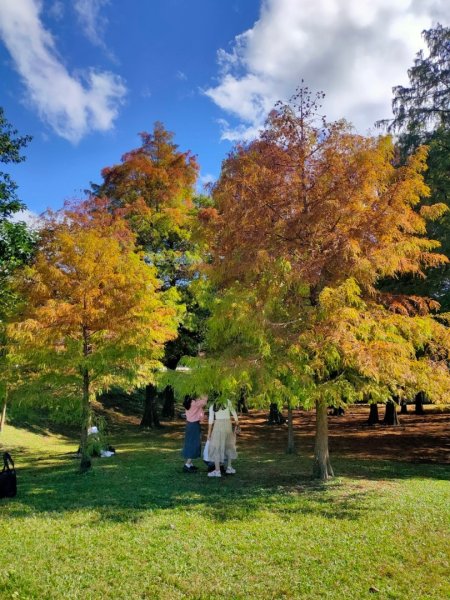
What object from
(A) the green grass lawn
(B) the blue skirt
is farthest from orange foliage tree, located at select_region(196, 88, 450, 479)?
(B) the blue skirt

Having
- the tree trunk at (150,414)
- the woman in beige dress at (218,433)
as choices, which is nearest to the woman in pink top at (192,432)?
the woman in beige dress at (218,433)

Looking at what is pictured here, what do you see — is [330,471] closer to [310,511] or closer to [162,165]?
[310,511]

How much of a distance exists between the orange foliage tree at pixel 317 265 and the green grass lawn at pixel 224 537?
1.80m

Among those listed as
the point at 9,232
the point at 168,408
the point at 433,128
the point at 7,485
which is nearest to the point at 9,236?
the point at 9,232

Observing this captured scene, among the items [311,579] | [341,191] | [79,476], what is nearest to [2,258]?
[79,476]

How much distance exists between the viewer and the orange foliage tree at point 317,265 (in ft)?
24.7

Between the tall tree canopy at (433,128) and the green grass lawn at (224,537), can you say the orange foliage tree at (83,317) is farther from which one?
the tall tree canopy at (433,128)

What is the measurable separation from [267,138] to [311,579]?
750cm

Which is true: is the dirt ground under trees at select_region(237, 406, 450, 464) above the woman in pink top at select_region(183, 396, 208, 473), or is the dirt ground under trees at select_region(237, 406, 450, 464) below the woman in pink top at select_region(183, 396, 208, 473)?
below

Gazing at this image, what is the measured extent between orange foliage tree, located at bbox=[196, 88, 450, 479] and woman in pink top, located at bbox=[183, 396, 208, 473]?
1.93 m

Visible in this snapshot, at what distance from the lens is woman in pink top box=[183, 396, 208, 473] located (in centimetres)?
1013

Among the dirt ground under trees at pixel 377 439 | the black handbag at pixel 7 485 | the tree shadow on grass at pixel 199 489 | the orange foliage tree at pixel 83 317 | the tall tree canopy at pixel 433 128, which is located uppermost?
the tall tree canopy at pixel 433 128

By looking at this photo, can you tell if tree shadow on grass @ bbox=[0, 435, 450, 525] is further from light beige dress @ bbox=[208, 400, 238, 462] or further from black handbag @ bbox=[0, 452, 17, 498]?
light beige dress @ bbox=[208, 400, 238, 462]

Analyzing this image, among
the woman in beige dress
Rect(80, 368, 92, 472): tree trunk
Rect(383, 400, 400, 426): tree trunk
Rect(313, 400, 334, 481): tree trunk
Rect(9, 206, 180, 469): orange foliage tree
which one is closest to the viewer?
Rect(313, 400, 334, 481): tree trunk
